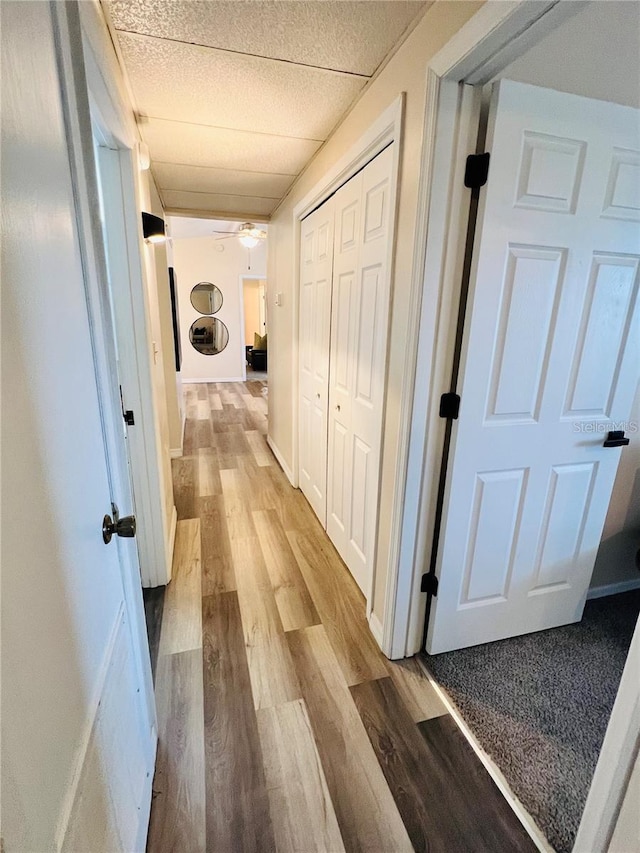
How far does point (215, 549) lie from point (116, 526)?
5.44 feet

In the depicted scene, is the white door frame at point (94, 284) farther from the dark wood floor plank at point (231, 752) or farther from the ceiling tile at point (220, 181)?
the ceiling tile at point (220, 181)

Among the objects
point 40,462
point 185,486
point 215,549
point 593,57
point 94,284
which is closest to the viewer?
point 40,462

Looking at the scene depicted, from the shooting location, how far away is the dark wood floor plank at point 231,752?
3.61 ft

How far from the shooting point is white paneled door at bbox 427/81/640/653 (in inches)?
49.4

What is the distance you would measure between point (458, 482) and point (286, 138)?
206cm

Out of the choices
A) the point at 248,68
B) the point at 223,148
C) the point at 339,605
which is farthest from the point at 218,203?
the point at 339,605

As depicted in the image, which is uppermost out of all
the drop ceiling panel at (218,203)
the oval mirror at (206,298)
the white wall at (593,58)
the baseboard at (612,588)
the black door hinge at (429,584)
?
the drop ceiling panel at (218,203)

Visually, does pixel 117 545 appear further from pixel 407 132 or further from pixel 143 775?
pixel 407 132

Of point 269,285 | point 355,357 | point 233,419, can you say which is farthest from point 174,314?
point 355,357

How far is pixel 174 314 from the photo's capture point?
13.5 feet

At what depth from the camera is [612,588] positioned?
83.3 inches

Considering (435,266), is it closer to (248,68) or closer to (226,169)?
(248,68)

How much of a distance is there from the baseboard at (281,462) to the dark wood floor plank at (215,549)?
2.07ft

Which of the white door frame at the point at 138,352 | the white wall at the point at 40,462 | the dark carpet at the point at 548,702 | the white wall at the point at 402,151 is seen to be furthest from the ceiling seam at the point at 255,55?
the dark carpet at the point at 548,702
